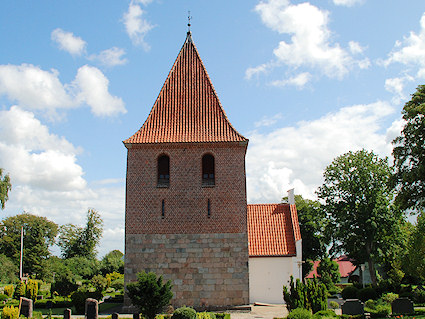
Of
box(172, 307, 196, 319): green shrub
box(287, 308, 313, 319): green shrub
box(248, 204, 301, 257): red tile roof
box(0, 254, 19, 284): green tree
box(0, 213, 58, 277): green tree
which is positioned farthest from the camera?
box(0, 213, 58, 277): green tree

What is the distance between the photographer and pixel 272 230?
23.1m

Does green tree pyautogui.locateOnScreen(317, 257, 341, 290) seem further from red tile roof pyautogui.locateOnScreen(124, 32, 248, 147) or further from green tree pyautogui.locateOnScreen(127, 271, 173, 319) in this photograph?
green tree pyautogui.locateOnScreen(127, 271, 173, 319)

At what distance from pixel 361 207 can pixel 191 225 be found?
51.7ft

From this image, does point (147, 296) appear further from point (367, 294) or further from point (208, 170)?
point (367, 294)

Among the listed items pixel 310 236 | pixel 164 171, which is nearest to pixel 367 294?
pixel 310 236

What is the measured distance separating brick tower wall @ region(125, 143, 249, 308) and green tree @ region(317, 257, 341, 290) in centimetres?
2002

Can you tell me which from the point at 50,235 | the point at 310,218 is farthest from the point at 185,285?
the point at 50,235

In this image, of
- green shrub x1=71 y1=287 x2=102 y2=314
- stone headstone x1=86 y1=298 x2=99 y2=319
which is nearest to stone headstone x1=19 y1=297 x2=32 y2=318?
stone headstone x1=86 y1=298 x2=99 y2=319

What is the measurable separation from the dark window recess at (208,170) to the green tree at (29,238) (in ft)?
131

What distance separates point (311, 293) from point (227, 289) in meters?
3.50

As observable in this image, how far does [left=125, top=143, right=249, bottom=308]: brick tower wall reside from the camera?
648 inches

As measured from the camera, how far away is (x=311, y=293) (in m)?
14.5

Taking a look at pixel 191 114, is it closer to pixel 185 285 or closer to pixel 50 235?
pixel 185 285

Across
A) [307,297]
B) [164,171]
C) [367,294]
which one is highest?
[164,171]
